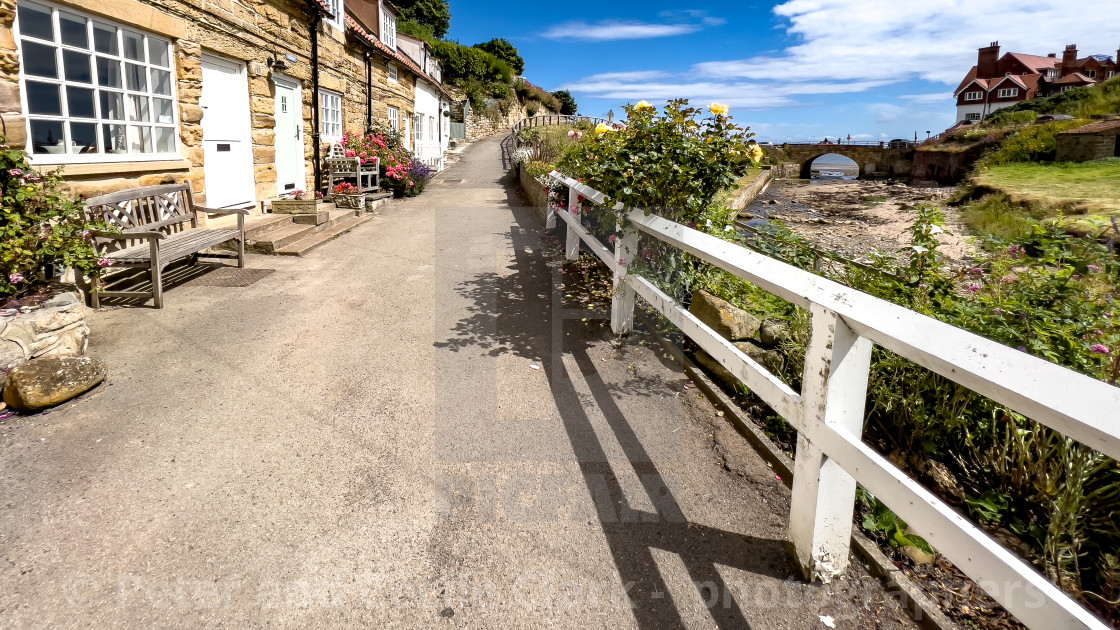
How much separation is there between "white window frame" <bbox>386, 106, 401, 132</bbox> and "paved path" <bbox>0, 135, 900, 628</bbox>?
1379cm

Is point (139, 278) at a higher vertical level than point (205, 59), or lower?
lower

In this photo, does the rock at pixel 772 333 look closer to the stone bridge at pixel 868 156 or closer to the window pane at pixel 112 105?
the window pane at pixel 112 105

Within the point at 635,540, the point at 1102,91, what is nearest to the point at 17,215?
the point at 635,540

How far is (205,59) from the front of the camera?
862 cm

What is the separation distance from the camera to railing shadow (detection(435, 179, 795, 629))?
94.0 inches

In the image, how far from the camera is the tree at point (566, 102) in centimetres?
7512

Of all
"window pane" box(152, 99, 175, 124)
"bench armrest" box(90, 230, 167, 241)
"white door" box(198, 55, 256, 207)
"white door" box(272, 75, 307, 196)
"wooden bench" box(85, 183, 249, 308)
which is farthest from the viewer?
"white door" box(272, 75, 307, 196)

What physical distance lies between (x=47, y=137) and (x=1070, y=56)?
100484mm

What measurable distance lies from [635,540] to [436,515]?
0.87 metres

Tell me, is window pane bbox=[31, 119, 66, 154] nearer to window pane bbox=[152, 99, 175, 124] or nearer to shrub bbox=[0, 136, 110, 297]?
shrub bbox=[0, 136, 110, 297]

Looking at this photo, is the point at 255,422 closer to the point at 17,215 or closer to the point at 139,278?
the point at 17,215

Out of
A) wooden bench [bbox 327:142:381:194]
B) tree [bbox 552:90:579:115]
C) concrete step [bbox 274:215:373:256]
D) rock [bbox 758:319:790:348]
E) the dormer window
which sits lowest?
rock [bbox 758:319:790:348]

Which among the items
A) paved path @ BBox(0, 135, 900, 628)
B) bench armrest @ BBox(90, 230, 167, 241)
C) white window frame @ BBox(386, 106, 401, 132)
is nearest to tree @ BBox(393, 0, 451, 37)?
white window frame @ BBox(386, 106, 401, 132)

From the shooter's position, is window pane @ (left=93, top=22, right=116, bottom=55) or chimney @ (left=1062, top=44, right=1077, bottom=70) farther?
chimney @ (left=1062, top=44, right=1077, bottom=70)
